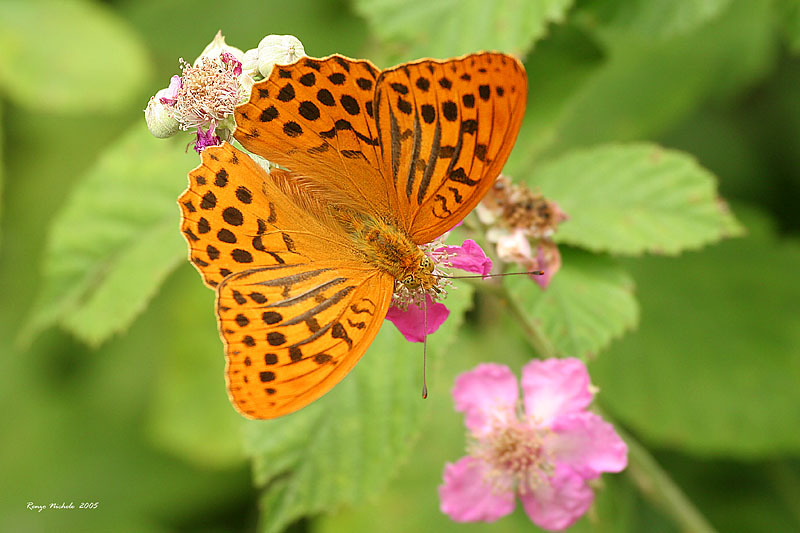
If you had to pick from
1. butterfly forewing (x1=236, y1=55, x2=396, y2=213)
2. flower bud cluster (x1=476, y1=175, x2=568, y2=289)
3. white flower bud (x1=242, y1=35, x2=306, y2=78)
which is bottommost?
flower bud cluster (x1=476, y1=175, x2=568, y2=289)

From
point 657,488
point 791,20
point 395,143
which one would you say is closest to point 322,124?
point 395,143

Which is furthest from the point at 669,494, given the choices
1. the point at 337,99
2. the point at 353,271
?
the point at 337,99

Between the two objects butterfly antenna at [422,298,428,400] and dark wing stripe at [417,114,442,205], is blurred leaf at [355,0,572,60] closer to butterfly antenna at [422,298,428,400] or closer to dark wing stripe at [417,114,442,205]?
dark wing stripe at [417,114,442,205]

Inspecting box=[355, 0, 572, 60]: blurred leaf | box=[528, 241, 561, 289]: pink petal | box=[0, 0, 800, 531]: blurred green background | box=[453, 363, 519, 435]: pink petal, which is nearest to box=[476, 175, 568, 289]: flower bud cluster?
box=[528, 241, 561, 289]: pink petal

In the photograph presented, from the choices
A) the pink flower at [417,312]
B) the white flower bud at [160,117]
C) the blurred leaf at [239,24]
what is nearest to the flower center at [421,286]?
the pink flower at [417,312]

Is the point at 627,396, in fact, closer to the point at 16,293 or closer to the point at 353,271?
the point at 353,271

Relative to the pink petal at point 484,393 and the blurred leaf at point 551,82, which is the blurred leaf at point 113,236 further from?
the blurred leaf at point 551,82
